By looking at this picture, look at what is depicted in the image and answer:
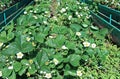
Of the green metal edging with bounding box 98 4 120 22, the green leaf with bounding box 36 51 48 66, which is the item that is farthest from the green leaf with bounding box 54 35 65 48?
the green metal edging with bounding box 98 4 120 22

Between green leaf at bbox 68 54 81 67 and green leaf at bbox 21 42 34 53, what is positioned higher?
green leaf at bbox 21 42 34 53

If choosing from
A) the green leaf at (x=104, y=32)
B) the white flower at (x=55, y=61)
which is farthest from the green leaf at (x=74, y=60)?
the green leaf at (x=104, y=32)

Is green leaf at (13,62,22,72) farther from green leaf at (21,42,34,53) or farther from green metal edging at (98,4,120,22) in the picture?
green metal edging at (98,4,120,22)

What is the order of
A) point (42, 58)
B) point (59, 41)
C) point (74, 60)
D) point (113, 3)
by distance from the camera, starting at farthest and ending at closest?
point (113, 3), point (59, 41), point (74, 60), point (42, 58)

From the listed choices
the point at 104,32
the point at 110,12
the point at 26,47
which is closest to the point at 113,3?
the point at 110,12

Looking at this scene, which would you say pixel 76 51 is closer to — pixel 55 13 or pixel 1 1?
pixel 55 13

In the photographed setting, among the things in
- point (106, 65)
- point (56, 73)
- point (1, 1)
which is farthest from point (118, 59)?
point (1, 1)

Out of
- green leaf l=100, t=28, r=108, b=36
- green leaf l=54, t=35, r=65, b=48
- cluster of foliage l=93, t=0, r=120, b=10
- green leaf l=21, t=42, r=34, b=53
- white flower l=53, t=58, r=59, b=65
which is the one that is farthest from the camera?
cluster of foliage l=93, t=0, r=120, b=10

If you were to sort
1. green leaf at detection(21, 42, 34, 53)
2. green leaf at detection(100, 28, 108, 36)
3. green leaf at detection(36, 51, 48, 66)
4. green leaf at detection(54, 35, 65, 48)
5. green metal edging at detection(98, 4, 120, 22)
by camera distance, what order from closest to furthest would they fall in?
green leaf at detection(36, 51, 48, 66)
green leaf at detection(21, 42, 34, 53)
green leaf at detection(54, 35, 65, 48)
green leaf at detection(100, 28, 108, 36)
green metal edging at detection(98, 4, 120, 22)

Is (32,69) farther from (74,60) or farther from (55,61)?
(74,60)

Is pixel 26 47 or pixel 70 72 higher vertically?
pixel 26 47

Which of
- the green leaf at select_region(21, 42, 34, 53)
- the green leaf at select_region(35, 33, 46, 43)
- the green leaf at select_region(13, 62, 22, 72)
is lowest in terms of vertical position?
the green leaf at select_region(13, 62, 22, 72)

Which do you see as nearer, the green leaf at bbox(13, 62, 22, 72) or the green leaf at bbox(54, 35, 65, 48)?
the green leaf at bbox(13, 62, 22, 72)
